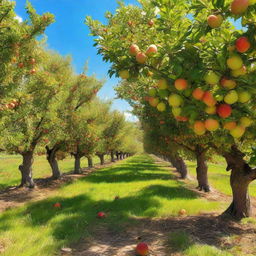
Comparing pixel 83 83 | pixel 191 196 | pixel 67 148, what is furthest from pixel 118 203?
pixel 83 83

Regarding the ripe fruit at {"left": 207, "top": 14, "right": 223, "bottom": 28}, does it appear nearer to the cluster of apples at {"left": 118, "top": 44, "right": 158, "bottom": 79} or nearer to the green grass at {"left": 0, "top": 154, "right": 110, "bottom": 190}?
the cluster of apples at {"left": 118, "top": 44, "right": 158, "bottom": 79}

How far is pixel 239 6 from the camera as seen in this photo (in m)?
2.39

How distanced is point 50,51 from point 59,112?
19.3 ft

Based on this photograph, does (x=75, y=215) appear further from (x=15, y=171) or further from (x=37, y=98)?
(x=15, y=171)

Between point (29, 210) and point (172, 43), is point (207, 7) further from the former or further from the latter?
point (29, 210)

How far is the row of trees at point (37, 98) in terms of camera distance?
7523 millimetres

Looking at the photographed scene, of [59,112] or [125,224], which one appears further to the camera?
[59,112]

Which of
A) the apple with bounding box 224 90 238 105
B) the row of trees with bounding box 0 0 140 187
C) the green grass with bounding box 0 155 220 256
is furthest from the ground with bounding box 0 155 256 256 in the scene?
the apple with bounding box 224 90 238 105

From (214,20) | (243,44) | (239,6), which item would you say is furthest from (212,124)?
(239,6)

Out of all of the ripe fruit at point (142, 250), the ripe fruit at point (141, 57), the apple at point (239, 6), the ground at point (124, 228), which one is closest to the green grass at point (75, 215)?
the ground at point (124, 228)

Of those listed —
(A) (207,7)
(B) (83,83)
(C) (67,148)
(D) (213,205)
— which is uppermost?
(B) (83,83)

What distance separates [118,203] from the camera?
11.9 m

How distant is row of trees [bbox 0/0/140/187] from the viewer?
7.52m

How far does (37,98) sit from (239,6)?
13.1 meters
